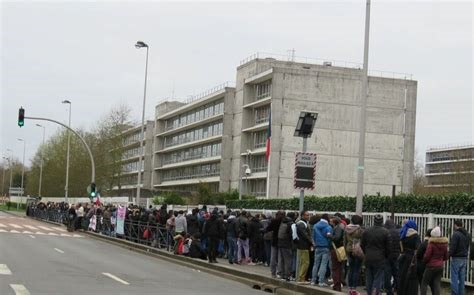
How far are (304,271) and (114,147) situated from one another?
58.9 m

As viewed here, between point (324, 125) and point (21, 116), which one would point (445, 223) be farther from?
point (324, 125)

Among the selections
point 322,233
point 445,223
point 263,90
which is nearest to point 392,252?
point 322,233

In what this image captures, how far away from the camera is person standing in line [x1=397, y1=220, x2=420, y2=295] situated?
43.0ft

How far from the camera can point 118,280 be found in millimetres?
15508

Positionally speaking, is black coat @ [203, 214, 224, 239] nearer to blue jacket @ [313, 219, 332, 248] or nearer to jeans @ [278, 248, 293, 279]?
jeans @ [278, 248, 293, 279]

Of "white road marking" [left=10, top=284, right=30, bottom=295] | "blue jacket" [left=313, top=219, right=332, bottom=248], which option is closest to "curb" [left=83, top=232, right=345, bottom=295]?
"blue jacket" [left=313, top=219, right=332, bottom=248]

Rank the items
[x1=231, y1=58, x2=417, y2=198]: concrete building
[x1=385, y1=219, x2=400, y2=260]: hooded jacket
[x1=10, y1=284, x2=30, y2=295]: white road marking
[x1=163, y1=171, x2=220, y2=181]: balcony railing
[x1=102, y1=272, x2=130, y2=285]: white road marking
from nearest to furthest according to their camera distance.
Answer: [x1=10, y1=284, x2=30, y2=295]: white road marking → [x1=385, y1=219, x2=400, y2=260]: hooded jacket → [x1=102, y1=272, x2=130, y2=285]: white road marking → [x1=231, y1=58, x2=417, y2=198]: concrete building → [x1=163, y1=171, x2=220, y2=181]: balcony railing

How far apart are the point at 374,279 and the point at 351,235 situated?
1746 millimetres

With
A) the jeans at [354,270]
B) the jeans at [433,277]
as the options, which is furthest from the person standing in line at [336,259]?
the jeans at [433,277]

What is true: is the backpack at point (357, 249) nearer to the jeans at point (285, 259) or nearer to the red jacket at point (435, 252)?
the red jacket at point (435, 252)

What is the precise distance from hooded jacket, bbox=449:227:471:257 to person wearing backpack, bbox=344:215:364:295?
6.94 feet

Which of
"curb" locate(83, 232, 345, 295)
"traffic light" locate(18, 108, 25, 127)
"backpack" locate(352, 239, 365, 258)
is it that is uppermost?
→ "traffic light" locate(18, 108, 25, 127)

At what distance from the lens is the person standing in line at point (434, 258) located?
503 inches

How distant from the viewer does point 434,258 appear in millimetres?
12820
